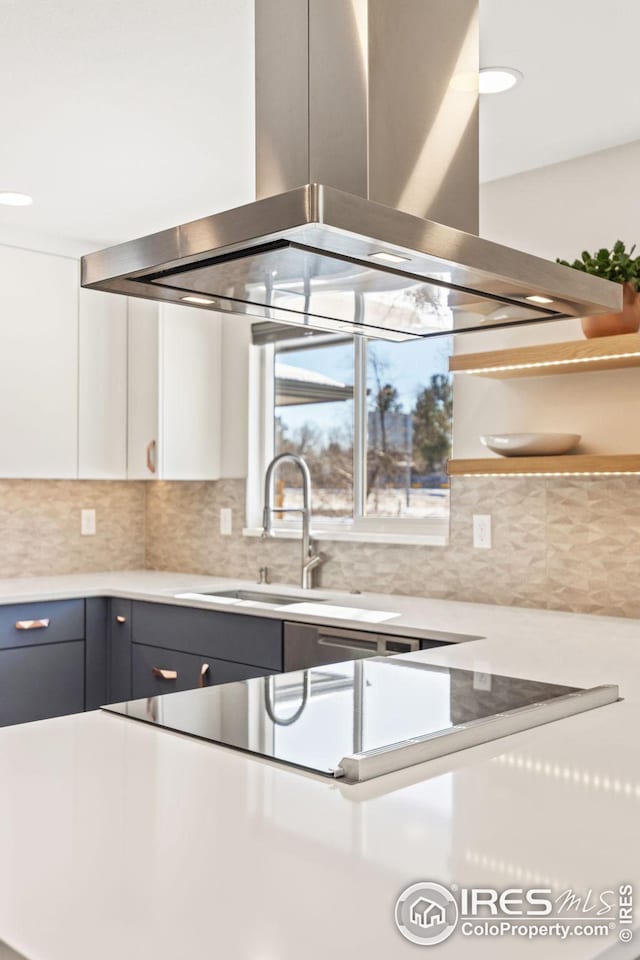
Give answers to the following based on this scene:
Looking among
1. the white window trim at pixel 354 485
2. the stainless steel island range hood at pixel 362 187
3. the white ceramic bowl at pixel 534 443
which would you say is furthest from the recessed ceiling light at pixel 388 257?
the white window trim at pixel 354 485

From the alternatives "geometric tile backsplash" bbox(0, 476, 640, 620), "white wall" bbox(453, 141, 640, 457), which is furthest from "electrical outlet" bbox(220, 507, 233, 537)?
"white wall" bbox(453, 141, 640, 457)

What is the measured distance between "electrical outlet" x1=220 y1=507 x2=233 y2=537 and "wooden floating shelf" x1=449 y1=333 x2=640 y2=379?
151 cm

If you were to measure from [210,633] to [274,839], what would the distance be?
2.17 m

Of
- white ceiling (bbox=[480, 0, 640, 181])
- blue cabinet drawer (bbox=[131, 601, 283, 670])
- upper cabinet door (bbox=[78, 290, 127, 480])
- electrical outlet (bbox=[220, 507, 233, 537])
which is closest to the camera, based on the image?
white ceiling (bbox=[480, 0, 640, 181])

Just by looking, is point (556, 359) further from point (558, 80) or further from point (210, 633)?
point (210, 633)

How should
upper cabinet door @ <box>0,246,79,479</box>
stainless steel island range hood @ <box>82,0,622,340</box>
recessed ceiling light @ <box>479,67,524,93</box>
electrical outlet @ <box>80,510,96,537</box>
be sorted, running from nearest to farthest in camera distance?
stainless steel island range hood @ <box>82,0,622,340</box>
recessed ceiling light @ <box>479,67,524,93</box>
upper cabinet door @ <box>0,246,79,479</box>
electrical outlet @ <box>80,510,96,537</box>

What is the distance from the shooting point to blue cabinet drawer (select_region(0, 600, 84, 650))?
333 centimetres

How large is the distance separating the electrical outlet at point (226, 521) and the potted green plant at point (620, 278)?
1.95 meters

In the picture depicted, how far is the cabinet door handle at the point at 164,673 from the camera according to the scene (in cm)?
333

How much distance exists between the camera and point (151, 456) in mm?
3994

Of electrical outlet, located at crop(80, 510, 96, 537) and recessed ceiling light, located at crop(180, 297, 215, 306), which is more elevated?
recessed ceiling light, located at crop(180, 297, 215, 306)

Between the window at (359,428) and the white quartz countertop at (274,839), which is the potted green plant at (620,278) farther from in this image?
the white quartz countertop at (274,839)
